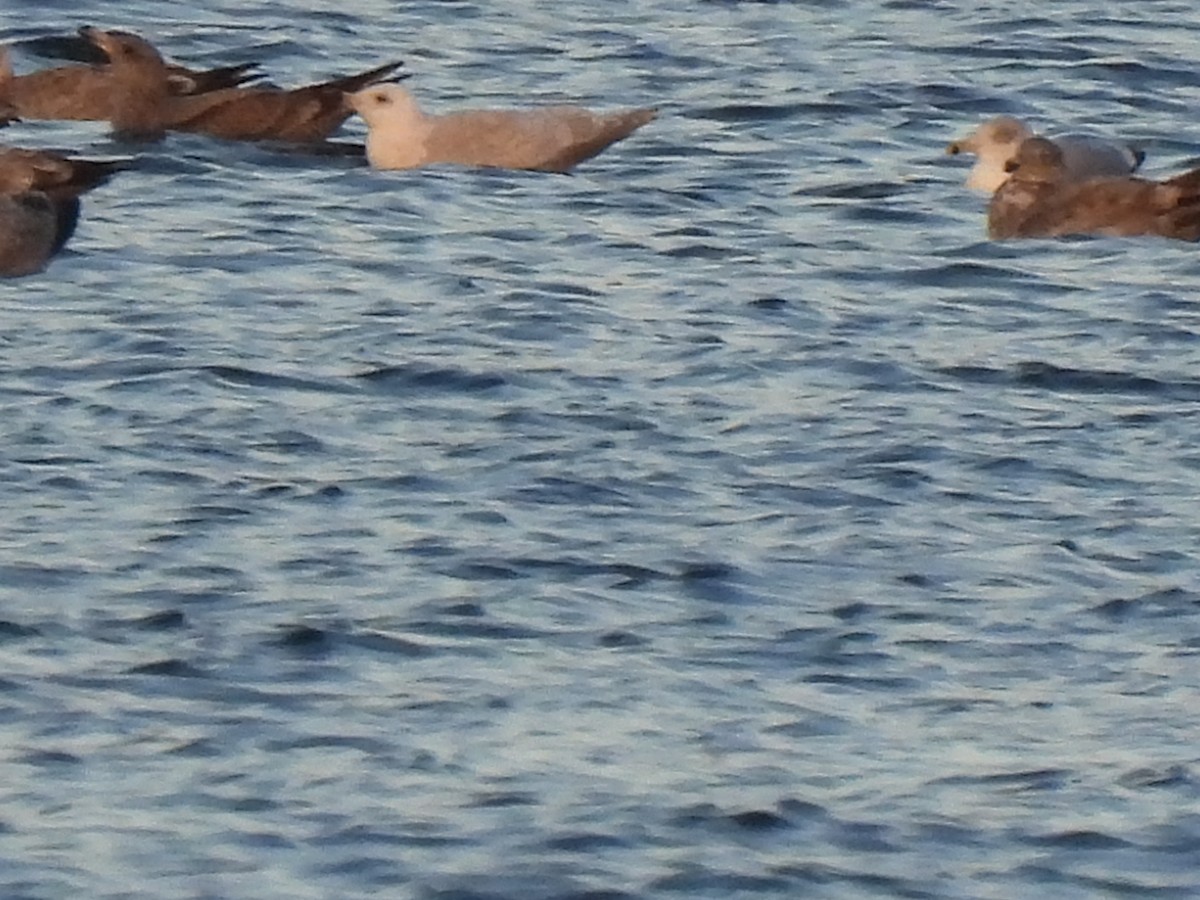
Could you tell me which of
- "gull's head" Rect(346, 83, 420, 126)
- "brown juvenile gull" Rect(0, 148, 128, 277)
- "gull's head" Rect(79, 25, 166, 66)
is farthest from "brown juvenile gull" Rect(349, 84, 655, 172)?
"brown juvenile gull" Rect(0, 148, 128, 277)

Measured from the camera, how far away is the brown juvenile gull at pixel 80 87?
18.0m

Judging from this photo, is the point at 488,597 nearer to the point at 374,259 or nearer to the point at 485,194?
the point at 374,259

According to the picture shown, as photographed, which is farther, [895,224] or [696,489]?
[895,224]

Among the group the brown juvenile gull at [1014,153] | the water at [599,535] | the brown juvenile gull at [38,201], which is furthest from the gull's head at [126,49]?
the brown juvenile gull at [1014,153]

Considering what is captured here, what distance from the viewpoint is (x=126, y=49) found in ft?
58.9

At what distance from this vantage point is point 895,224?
16.2 metres

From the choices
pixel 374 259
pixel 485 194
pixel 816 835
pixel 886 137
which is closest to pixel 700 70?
pixel 886 137

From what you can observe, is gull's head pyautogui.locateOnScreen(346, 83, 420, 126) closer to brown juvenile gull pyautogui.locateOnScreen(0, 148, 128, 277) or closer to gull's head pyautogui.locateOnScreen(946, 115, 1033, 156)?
brown juvenile gull pyautogui.locateOnScreen(0, 148, 128, 277)

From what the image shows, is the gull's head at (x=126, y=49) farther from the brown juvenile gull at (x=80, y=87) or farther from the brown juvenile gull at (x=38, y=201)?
the brown juvenile gull at (x=38, y=201)

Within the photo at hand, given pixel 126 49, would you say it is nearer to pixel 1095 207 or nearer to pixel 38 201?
→ pixel 38 201

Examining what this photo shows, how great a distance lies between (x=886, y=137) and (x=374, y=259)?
3.91 m

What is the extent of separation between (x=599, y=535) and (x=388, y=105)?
A: 6.28 m

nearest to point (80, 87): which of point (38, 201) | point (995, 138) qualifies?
point (38, 201)

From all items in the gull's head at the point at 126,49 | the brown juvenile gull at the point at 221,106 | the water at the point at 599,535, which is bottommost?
the water at the point at 599,535
